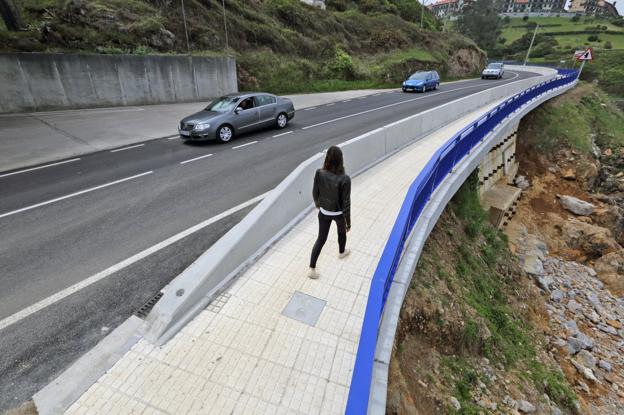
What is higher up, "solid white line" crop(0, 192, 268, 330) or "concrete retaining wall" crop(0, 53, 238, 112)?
"concrete retaining wall" crop(0, 53, 238, 112)

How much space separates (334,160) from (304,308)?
192cm

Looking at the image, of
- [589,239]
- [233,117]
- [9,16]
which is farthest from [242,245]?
[9,16]

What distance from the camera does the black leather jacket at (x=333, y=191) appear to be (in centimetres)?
410

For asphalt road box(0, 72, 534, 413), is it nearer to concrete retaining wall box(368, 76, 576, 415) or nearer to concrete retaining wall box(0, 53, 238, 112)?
concrete retaining wall box(368, 76, 576, 415)

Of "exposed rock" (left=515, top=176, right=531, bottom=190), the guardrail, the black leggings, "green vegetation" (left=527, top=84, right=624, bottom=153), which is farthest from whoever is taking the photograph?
"green vegetation" (left=527, top=84, right=624, bottom=153)

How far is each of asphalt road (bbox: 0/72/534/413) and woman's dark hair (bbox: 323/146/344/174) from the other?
2797 mm

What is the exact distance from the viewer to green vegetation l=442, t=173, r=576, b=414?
17.1ft

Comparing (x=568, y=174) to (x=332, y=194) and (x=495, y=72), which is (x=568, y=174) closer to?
(x=332, y=194)

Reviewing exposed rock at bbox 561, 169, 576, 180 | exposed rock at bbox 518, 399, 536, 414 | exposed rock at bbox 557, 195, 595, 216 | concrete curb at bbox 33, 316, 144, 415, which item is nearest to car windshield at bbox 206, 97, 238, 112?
concrete curb at bbox 33, 316, 144, 415

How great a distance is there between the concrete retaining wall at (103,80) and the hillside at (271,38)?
1.10 meters

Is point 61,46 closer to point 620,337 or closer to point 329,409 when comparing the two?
point 329,409

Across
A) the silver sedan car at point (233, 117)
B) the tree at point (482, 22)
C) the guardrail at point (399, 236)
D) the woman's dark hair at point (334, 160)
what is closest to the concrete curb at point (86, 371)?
the guardrail at point (399, 236)

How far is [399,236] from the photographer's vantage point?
12.7 ft

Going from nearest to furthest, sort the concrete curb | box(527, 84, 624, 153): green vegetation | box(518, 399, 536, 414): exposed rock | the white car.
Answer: the concrete curb → box(518, 399, 536, 414): exposed rock → box(527, 84, 624, 153): green vegetation → the white car
